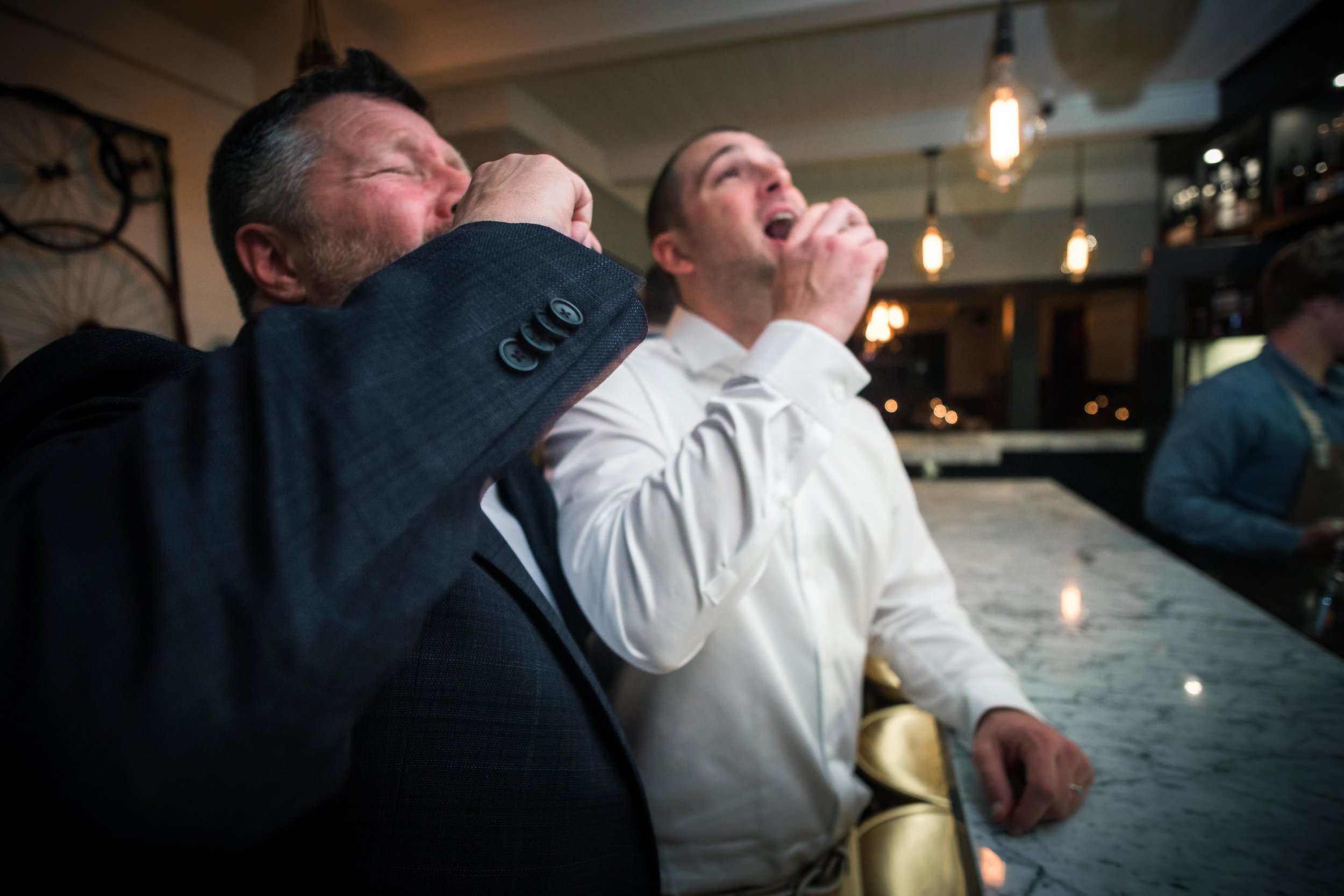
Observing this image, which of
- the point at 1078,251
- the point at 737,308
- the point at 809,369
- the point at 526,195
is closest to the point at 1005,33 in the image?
the point at 737,308

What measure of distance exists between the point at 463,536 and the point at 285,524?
0.34 feet

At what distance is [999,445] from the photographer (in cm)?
629

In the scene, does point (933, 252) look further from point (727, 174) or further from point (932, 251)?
point (727, 174)

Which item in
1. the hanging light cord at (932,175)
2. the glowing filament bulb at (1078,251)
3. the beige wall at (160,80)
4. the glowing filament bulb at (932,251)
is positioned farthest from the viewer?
the hanging light cord at (932,175)

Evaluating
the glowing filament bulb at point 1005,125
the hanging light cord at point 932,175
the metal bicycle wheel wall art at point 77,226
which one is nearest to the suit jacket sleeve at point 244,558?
the glowing filament bulb at point 1005,125

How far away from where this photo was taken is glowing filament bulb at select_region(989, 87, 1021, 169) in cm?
181

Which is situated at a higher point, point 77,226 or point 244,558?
point 77,226

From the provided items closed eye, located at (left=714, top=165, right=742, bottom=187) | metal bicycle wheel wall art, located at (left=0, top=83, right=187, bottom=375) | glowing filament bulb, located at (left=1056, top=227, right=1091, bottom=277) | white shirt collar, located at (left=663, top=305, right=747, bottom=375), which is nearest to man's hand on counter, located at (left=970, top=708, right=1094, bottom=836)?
white shirt collar, located at (left=663, top=305, right=747, bottom=375)

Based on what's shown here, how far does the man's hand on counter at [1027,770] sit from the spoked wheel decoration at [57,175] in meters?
3.46

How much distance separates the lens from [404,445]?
0.37m

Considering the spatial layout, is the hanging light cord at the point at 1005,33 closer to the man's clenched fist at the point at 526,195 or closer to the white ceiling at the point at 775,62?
the white ceiling at the point at 775,62

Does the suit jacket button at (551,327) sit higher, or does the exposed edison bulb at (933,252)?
the exposed edison bulb at (933,252)

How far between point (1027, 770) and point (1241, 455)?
217cm

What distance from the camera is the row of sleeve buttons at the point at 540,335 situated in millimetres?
441
